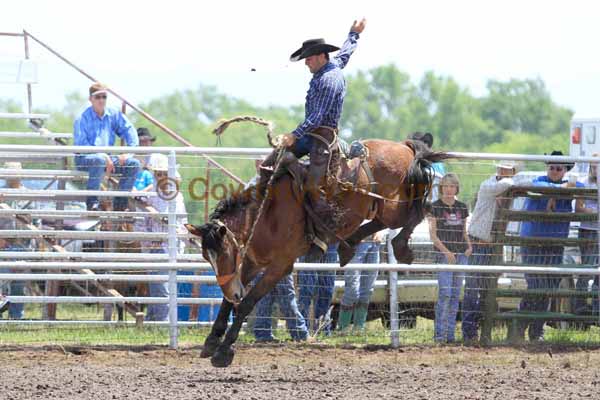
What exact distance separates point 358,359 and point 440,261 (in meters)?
1.70

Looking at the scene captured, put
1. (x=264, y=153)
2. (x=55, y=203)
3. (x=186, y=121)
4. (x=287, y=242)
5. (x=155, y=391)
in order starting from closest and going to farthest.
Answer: (x=155, y=391)
(x=287, y=242)
(x=264, y=153)
(x=55, y=203)
(x=186, y=121)

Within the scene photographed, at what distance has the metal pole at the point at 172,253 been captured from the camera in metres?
11.9

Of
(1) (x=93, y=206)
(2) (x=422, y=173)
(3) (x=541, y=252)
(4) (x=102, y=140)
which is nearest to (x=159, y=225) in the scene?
(1) (x=93, y=206)

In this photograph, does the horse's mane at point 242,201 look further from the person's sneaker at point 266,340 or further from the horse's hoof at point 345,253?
the person's sneaker at point 266,340

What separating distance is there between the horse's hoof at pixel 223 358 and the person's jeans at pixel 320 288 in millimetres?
2636

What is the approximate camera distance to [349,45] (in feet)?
35.1

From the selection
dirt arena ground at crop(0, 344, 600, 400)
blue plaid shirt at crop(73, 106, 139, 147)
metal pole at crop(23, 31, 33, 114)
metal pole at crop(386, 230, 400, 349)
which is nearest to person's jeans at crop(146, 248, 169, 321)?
dirt arena ground at crop(0, 344, 600, 400)

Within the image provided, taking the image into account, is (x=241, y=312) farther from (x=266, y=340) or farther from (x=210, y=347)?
(x=266, y=340)

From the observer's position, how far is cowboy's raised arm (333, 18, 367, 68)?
34.5 feet

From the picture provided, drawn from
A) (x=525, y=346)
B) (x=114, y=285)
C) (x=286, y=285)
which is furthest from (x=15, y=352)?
(x=525, y=346)

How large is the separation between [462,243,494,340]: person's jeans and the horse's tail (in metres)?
1.71

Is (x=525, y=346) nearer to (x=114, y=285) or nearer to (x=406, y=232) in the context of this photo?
(x=406, y=232)

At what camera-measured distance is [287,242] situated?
33.6 feet

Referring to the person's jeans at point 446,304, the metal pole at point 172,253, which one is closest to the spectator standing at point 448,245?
the person's jeans at point 446,304
